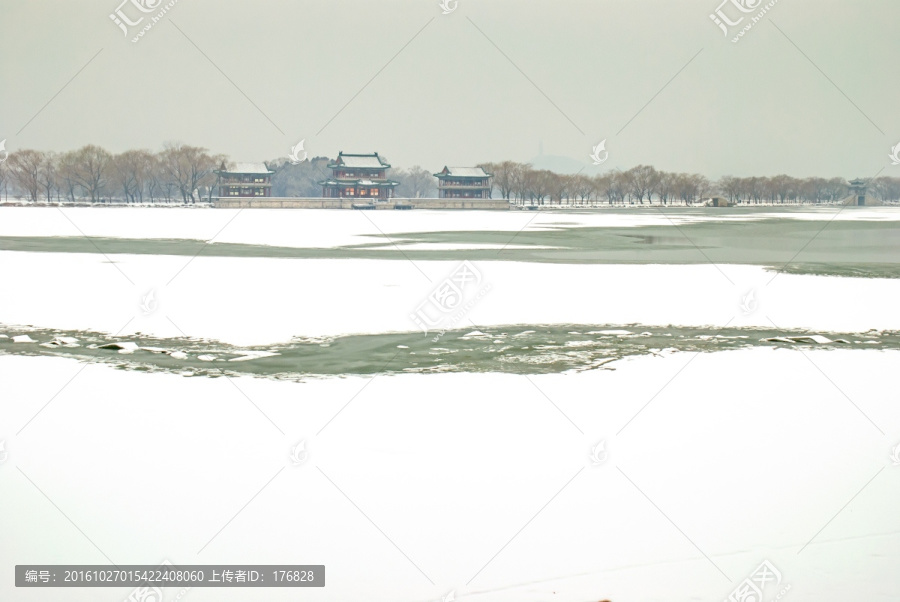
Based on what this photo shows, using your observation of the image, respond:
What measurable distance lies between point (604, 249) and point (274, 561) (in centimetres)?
2317

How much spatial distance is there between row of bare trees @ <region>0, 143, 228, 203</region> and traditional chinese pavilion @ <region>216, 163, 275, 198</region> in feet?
11.3

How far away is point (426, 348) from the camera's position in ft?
35.3

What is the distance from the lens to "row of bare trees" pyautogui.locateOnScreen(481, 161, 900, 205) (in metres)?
118

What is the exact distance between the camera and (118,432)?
702cm

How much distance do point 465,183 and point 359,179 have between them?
44.9ft

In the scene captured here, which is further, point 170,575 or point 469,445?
point 469,445

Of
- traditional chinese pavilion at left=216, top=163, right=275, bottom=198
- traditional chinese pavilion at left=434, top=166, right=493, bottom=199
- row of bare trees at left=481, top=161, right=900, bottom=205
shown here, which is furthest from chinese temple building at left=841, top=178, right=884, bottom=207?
traditional chinese pavilion at left=216, top=163, right=275, bottom=198

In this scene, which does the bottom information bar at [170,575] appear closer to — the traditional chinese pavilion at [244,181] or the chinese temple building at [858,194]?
the traditional chinese pavilion at [244,181]

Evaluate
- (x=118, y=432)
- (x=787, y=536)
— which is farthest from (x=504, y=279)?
(x=787, y=536)

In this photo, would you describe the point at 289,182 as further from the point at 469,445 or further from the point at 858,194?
the point at 469,445

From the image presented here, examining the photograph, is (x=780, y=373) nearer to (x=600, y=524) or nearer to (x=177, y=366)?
(x=600, y=524)

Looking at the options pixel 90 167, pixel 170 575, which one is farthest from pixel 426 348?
pixel 90 167

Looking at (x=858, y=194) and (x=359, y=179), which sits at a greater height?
(x=858, y=194)

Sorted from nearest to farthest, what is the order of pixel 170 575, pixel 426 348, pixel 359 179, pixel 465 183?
pixel 170 575, pixel 426 348, pixel 359 179, pixel 465 183
